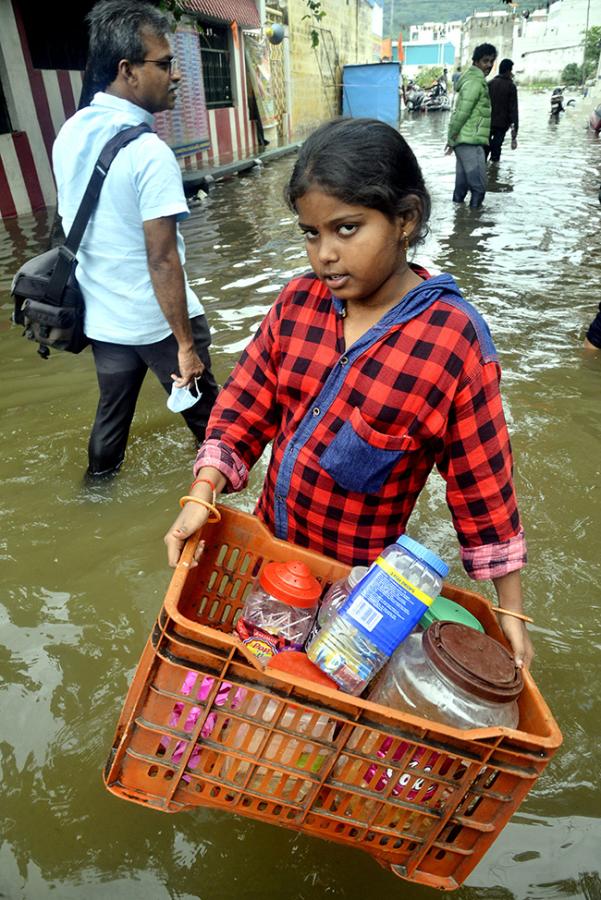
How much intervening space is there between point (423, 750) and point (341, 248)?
1.06 m

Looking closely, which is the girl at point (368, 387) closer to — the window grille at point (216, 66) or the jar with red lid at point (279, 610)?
the jar with red lid at point (279, 610)

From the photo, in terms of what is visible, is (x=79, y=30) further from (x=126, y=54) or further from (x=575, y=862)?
(x=575, y=862)

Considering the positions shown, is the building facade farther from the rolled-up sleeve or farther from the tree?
the tree

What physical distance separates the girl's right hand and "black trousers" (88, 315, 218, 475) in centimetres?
170

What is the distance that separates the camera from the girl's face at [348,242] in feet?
4.48

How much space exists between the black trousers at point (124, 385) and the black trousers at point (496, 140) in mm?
10276

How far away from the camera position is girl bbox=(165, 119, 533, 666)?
1386 millimetres

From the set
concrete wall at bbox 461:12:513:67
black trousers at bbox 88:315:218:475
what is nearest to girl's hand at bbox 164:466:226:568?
black trousers at bbox 88:315:218:475

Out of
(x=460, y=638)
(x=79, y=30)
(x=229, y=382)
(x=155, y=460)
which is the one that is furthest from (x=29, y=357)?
(x=79, y=30)

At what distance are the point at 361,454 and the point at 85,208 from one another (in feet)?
5.99

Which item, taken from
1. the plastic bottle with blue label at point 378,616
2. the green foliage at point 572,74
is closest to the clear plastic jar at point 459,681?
the plastic bottle with blue label at point 378,616

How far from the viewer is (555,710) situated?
7.16 feet

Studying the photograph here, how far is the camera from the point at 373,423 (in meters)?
1.51

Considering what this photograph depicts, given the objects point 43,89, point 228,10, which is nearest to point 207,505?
point 43,89
